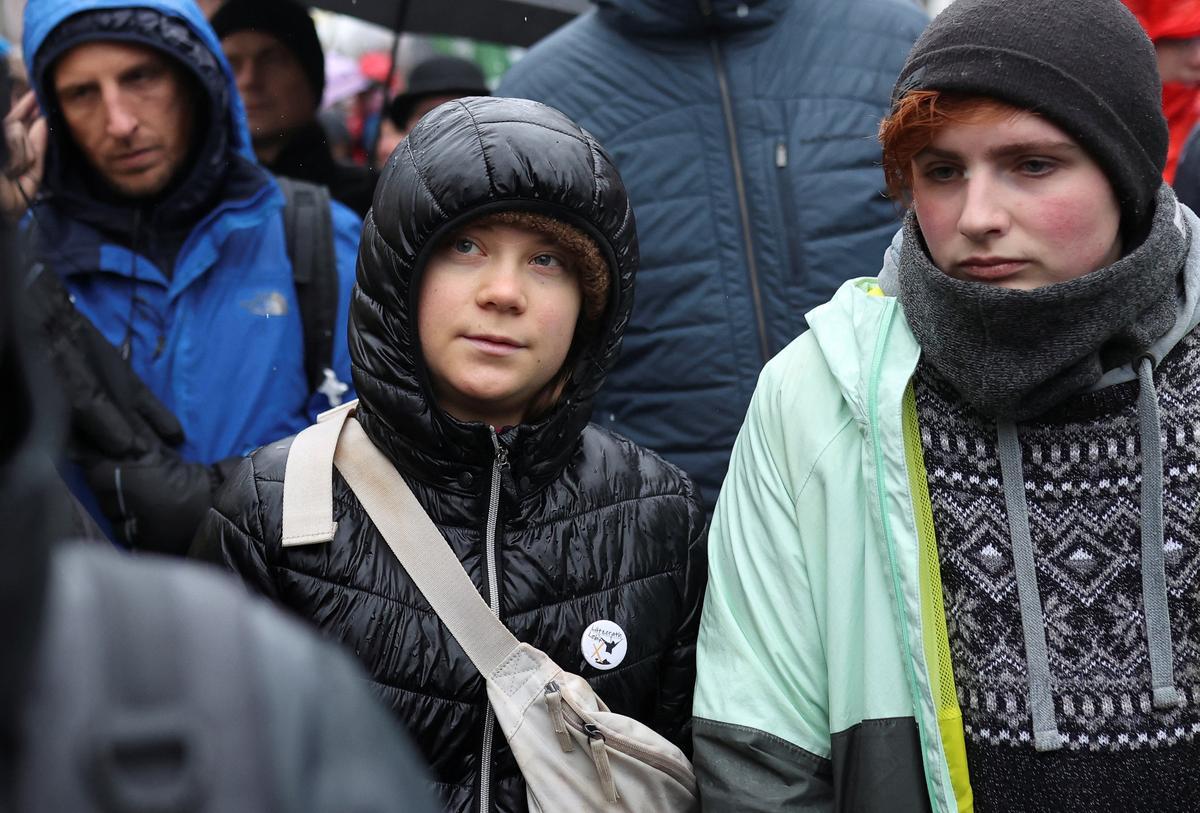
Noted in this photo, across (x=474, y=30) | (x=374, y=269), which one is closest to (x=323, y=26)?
(x=474, y=30)

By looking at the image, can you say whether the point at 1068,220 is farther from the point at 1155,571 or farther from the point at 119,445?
the point at 119,445

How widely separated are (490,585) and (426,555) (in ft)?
0.40

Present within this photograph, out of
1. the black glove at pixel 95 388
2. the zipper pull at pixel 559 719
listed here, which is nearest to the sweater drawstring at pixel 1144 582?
the zipper pull at pixel 559 719

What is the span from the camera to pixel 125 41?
360 centimetres

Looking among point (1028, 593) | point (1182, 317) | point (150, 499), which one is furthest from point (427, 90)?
point (1028, 593)

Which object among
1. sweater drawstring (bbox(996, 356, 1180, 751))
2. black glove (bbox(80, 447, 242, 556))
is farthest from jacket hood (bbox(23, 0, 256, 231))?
sweater drawstring (bbox(996, 356, 1180, 751))

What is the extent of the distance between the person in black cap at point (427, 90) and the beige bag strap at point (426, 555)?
3.86 m

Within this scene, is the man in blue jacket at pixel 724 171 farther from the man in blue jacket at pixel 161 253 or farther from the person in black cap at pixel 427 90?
the person in black cap at pixel 427 90

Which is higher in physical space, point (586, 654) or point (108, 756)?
point (586, 654)

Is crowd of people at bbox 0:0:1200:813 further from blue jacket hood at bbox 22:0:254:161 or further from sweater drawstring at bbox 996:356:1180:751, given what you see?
blue jacket hood at bbox 22:0:254:161

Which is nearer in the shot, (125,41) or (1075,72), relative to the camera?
(1075,72)

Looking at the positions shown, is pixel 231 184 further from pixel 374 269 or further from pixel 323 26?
pixel 323 26

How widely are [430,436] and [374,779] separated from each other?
1.39 m

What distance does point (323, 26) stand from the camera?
11.5 metres
